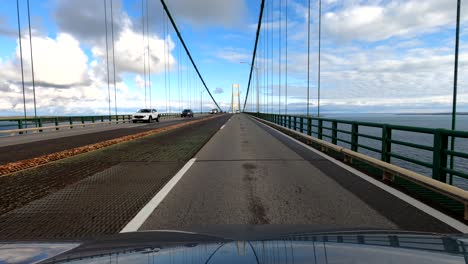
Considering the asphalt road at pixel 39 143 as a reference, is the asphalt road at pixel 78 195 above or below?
above

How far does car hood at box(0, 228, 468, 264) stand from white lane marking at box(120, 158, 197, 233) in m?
1.60

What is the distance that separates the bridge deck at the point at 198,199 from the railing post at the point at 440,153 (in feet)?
3.26

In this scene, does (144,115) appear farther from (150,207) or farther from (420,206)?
(420,206)

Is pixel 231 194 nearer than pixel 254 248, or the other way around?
pixel 254 248

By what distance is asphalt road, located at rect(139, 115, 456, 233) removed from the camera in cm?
464

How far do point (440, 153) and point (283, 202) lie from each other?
9.73 feet

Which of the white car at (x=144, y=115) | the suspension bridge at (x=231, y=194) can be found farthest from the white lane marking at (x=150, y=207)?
the white car at (x=144, y=115)

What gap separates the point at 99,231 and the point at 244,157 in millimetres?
7661

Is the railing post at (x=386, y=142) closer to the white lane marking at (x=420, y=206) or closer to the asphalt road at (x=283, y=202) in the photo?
the white lane marking at (x=420, y=206)

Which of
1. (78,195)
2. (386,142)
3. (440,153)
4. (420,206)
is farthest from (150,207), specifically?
(386,142)

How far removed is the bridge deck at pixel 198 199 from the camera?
4.58 meters

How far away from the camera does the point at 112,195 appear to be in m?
6.32

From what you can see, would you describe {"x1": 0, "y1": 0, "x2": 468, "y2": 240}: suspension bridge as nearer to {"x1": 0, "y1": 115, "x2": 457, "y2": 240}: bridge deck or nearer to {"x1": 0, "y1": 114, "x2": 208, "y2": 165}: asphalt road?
{"x1": 0, "y1": 115, "x2": 457, "y2": 240}: bridge deck

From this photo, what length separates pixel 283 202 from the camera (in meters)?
5.79
